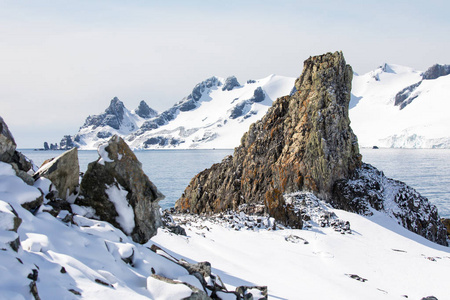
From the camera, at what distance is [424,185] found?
48875 millimetres

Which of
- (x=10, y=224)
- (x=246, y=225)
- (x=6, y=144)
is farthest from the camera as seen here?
(x=246, y=225)

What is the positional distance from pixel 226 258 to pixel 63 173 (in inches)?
249

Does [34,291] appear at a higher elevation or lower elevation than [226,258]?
higher

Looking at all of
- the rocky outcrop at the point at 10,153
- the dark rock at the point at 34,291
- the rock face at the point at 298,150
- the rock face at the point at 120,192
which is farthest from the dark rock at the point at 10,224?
the rock face at the point at 298,150

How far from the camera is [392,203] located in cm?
2656

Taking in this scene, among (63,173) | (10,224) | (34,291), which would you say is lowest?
(34,291)

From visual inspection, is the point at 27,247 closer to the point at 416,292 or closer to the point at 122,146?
the point at 122,146

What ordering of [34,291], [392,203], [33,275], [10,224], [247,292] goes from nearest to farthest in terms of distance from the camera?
1. [34,291]
2. [33,275]
3. [10,224]
4. [247,292]
5. [392,203]

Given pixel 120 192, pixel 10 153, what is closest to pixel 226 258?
pixel 120 192

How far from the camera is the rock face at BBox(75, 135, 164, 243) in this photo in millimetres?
8359

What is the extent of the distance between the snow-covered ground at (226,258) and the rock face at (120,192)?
0.75 m

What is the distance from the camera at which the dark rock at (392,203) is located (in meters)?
25.8

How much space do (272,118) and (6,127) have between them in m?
28.0

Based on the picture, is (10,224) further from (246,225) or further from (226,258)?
(246,225)
